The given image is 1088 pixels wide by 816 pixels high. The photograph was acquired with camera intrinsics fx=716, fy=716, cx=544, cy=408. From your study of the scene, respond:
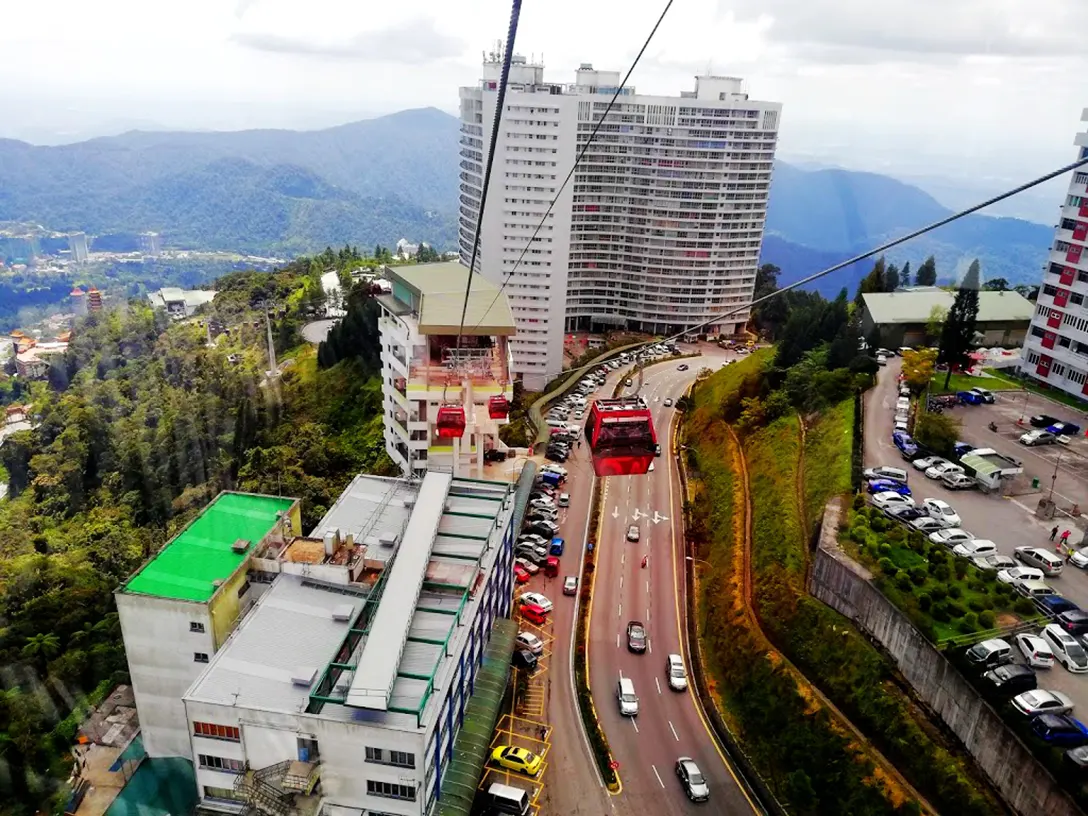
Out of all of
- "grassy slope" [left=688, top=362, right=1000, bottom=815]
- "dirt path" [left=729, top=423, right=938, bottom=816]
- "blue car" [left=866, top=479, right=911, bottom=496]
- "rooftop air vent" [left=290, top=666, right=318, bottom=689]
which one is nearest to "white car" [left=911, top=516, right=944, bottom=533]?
"blue car" [left=866, top=479, right=911, bottom=496]

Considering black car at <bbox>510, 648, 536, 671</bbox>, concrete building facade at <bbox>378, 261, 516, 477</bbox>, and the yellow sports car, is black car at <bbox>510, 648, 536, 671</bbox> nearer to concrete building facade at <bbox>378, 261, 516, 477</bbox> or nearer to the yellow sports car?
the yellow sports car

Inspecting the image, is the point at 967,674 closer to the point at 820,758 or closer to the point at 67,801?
the point at 820,758

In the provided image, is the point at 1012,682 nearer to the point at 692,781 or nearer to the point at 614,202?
the point at 692,781

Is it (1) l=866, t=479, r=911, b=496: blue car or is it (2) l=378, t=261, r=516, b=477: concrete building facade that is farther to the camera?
(2) l=378, t=261, r=516, b=477: concrete building facade

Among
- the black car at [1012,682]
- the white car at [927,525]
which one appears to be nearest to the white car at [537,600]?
the white car at [927,525]

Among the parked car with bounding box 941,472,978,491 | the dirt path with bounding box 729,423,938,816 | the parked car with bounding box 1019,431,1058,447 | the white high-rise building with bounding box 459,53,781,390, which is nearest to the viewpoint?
the dirt path with bounding box 729,423,938,816

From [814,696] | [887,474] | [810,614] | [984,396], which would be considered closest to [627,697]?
[814,696]
